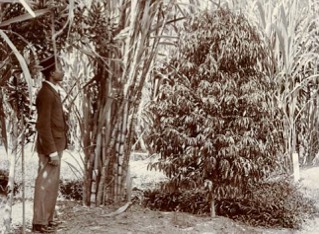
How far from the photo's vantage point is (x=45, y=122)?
5.36 meters

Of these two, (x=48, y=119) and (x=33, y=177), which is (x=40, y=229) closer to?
(x=48, y=119)

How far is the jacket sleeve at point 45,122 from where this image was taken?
5359mm

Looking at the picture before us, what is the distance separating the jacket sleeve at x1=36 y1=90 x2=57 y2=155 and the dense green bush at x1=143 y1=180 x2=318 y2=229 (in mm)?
2109

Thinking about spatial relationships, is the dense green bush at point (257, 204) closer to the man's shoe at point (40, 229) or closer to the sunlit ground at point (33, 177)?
the sunlit ground at point (33, 177)

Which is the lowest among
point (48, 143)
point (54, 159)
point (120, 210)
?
point (120, 210)

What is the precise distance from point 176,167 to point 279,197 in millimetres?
1383

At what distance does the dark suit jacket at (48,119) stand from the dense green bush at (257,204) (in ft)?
6.74

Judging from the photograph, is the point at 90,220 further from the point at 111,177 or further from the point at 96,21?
the point at 96,21

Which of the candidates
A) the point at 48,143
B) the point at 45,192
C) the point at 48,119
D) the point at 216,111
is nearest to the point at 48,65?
the point at 48,119

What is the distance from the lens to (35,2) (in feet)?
14.3

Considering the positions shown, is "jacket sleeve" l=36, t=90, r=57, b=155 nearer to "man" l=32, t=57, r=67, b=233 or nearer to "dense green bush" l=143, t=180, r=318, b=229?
"man" l=32, t=57, r=67, b=233

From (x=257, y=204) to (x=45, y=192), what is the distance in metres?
2.67

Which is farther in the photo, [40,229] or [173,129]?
[173,129]

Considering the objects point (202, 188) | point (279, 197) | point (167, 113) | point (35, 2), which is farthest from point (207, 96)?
point (35, 2)
